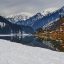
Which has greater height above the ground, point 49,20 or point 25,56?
point 49,20

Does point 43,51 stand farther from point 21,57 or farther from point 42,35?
point 42,35

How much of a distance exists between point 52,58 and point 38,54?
17 centimetres

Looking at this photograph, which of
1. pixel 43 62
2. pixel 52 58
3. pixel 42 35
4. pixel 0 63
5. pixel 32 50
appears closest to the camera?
pixel 0 63

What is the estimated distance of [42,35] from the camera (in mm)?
10016

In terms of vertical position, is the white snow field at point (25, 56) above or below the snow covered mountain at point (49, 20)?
below

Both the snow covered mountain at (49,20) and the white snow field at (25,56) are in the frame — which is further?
the snow covered mountain at (49,20)

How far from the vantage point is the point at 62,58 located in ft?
7.99

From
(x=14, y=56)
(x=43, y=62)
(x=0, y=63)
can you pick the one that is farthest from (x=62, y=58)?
(x=0, y=63)

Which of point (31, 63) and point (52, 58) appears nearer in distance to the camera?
point (31, 63)

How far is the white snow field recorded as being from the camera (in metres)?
2.21

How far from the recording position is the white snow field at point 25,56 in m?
2.21

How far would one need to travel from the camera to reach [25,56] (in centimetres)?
235

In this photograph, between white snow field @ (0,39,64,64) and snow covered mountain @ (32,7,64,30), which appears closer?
white snow field @ (0,39,64,64)

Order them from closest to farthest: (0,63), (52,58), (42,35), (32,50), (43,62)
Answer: (0,63) → (43,62) → (52,58) → (32,50) → (42,35)
